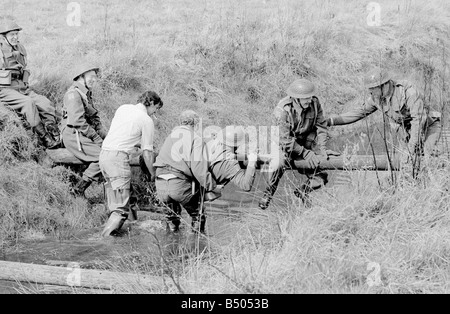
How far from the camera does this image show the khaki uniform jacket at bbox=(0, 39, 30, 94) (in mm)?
8750

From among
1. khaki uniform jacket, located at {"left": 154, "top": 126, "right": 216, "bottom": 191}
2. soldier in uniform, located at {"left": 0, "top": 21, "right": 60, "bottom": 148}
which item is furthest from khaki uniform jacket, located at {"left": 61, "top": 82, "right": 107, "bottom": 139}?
khaki uniform jacket, located at {"left": 154, "top": 126, "right": 216, "bottom": 191}

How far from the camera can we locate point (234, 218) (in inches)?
311

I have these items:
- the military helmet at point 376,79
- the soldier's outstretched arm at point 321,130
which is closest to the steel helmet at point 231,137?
the soldier's outstretched arm at point 321,130

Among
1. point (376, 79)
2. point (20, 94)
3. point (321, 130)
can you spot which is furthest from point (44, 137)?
point (376, 79)

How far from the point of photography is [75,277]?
5.36 meters

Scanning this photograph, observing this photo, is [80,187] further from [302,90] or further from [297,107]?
[302,90]

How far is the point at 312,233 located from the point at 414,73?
9.20 meters

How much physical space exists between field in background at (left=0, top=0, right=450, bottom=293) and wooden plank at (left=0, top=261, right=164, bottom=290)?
1.27ft

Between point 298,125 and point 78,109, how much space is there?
2789 mm

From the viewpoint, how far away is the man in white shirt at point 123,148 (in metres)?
7.62

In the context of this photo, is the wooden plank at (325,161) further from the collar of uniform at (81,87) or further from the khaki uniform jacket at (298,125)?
the collar of uniform at (81,87)

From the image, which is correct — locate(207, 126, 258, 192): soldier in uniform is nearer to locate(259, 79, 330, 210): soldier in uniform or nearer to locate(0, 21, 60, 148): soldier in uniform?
locate(259, 79, 330, 210): soldier in uniform
